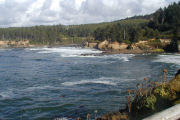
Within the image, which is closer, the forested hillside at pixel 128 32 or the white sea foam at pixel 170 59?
the white sea foam at pixel 170 59

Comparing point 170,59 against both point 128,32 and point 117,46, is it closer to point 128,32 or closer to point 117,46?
point 117,46

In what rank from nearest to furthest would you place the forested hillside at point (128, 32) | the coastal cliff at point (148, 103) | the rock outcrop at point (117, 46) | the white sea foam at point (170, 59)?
1. the coastal cliff at point (148, 103)
2. the white sea foam at point (170, 59)
3. the rock outcrop at point (117, 46)
4. the forested hillside at point (128, 32)

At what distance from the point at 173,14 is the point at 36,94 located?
8607 cm

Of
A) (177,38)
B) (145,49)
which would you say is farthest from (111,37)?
(177,38)

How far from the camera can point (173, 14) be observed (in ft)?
296

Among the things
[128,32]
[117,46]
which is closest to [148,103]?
[117,46]

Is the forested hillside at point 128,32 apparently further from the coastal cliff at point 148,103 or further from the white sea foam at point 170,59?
the coastal cliff at point 148,103

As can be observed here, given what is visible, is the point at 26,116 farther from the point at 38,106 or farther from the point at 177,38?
the point at 177,38

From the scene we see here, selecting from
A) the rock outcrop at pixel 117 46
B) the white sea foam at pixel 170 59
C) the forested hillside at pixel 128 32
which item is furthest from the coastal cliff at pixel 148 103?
the rock outcrop at pixel 117 46

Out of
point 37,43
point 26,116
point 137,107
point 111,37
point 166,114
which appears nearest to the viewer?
point 166,114

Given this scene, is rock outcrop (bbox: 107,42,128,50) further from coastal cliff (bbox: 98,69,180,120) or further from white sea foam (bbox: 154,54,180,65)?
coastal cliff (bbox: 98,69,180,120)

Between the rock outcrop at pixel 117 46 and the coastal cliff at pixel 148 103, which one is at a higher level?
the rock outcrop at pixel 117 46

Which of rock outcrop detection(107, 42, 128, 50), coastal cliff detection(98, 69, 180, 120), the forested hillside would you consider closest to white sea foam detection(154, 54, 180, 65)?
the forested hillside

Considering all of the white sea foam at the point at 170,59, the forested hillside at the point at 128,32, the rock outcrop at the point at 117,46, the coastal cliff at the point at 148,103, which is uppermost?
the forested hillside at the point at 128,32
